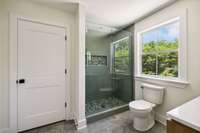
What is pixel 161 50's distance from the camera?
2.32 m

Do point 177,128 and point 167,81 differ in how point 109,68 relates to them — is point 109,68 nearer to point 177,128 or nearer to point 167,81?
point 167,81

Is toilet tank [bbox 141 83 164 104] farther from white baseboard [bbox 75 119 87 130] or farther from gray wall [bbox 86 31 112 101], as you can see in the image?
white baseboard [bbox 75 119 87 130]

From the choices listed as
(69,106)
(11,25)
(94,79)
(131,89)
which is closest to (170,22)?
(131,89)

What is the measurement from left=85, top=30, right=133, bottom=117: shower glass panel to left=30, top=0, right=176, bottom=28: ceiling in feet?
1.39

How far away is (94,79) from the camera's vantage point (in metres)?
2.86

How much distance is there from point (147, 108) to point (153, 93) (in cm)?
41

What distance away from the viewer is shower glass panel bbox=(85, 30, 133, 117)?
2.81 metres

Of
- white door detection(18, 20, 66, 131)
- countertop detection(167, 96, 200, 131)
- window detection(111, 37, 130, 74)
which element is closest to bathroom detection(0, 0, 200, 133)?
white door detection(18, 20, 66, 131)

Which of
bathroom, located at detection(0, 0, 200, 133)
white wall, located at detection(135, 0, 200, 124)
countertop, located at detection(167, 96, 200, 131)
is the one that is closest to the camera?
countertop, located at detection(167, 96, 200, 131)

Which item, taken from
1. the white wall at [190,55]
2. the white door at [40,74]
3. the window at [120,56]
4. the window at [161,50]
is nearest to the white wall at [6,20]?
the white door at [40,74]

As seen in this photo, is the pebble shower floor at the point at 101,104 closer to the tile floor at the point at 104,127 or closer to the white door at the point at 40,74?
the tile floor at the point at 104,127

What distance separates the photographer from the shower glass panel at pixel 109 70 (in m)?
2.81

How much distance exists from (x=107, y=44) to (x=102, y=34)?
1.08 ft

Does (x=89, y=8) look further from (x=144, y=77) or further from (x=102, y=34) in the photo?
(x=144, y=77)
